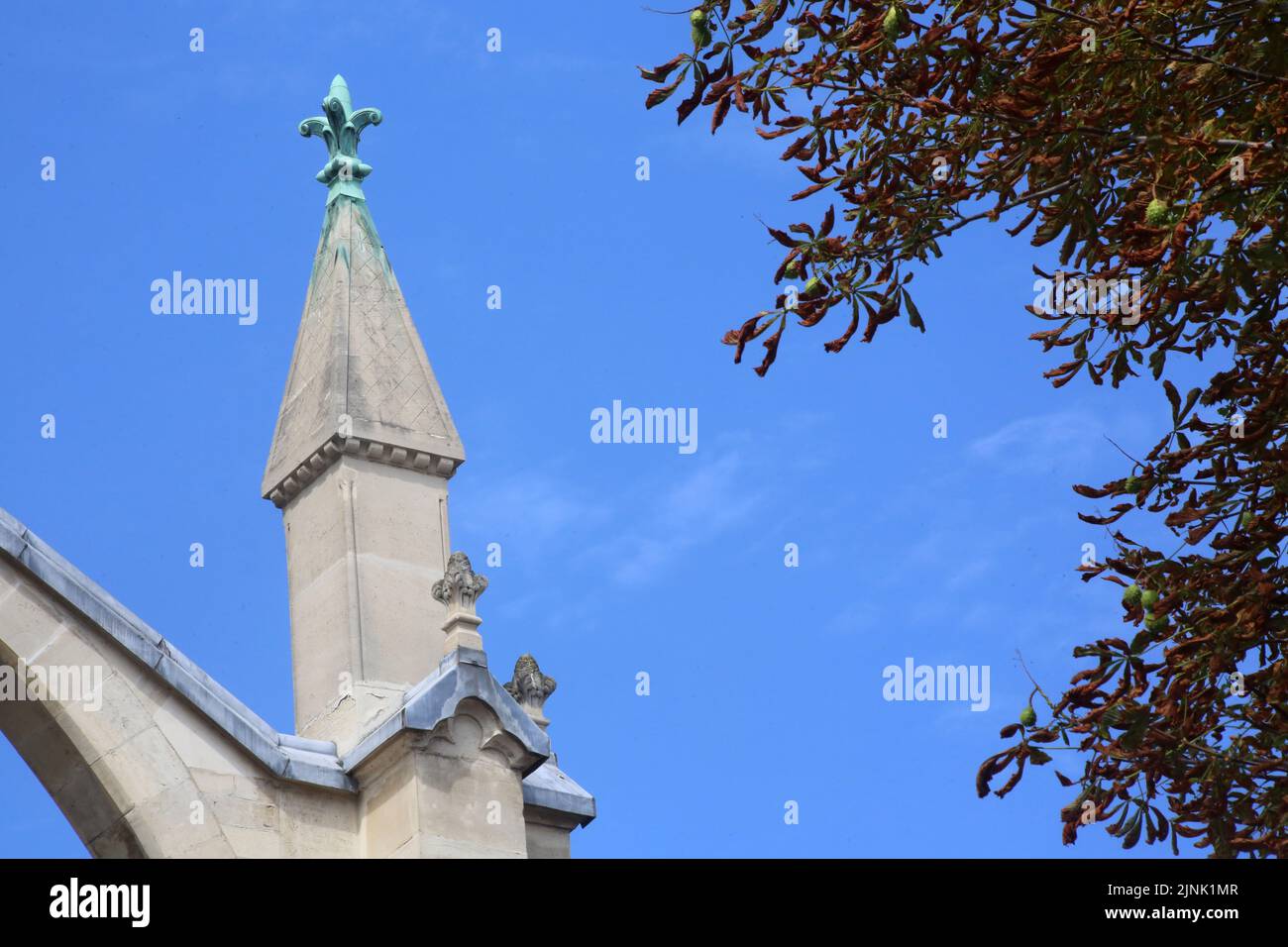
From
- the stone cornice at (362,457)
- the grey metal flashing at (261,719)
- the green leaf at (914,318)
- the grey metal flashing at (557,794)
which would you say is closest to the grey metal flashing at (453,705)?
the grey metal flashing at (261,719)

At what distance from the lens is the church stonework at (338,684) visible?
47.1 feet

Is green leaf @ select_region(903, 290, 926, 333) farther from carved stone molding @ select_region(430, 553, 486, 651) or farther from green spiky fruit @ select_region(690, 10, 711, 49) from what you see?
carved stone molding @ select_region(430, 553, 486, 651)

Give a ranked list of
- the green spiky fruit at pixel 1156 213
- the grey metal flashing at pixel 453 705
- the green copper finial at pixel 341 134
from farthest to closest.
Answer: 1. the green copper finial at pixel 341 134
2. the grey metal flashing at pixel 453 705
3. the green spiky fruit at pixel 1156 213

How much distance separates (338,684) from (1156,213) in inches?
315

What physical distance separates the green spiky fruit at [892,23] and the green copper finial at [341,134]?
8.75 m

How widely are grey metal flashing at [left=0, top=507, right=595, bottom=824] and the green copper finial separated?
18.3 feet

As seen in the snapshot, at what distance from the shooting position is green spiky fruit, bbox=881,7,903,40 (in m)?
11.2

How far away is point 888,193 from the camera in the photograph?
11.9 meters

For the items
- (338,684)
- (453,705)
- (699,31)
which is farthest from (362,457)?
(699,31)

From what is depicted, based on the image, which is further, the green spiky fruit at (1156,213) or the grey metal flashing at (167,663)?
the grey metal flashing at (167,663)

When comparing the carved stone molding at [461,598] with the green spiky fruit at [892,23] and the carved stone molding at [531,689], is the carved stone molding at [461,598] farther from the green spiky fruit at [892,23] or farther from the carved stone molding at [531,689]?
the green spiky fruit at [892,23]

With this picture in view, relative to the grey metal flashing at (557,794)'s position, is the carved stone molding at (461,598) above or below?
above
